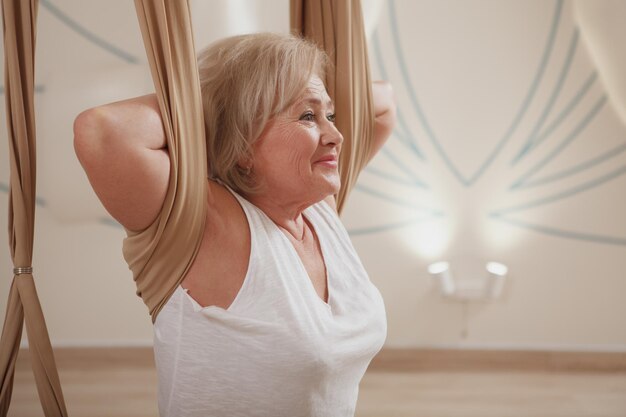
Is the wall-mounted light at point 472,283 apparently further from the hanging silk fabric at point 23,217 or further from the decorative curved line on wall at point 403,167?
the hanging silk fabric at point 23,217

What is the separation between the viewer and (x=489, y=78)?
11.7 feet

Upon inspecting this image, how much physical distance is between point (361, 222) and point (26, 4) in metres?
2.52

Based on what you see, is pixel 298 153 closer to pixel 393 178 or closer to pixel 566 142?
pixel 393 178

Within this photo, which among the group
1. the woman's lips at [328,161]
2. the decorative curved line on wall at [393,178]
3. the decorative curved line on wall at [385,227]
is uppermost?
the woman's lips at [328,161]

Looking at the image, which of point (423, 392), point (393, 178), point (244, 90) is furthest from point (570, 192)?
point (244, 90)

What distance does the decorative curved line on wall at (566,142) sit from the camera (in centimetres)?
354

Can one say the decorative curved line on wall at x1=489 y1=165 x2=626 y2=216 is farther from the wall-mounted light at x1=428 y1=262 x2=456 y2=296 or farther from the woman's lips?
the woman's lips

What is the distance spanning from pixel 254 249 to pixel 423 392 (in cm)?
229

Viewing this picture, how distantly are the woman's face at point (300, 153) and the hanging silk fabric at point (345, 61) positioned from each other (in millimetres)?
216

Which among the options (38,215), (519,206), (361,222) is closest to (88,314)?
(38,215)

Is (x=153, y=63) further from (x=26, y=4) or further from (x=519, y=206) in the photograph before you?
(x=519, y=206)

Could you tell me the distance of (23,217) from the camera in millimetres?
1243

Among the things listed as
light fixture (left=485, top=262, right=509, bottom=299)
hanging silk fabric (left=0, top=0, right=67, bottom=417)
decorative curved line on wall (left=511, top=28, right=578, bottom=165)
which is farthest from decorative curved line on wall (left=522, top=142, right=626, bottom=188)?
Result: hanging silk fabric (left=0, top=0, right=67, bottom=417)

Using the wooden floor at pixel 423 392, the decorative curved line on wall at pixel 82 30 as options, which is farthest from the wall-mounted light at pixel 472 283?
the decorative curved line on wall at pixel 82 30
